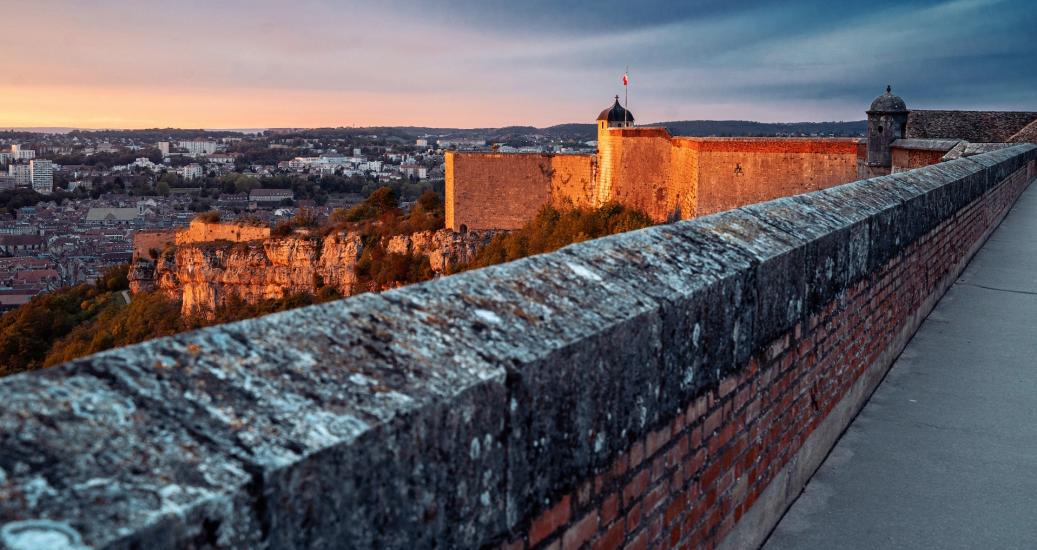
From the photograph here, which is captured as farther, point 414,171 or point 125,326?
point 414,171

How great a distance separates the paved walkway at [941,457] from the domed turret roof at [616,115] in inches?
1305

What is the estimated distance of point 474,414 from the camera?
156 centimetres

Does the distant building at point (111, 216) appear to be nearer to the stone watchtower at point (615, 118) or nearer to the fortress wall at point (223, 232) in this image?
the fortress wall at point (223, 232)

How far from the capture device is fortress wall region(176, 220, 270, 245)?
2197 inches

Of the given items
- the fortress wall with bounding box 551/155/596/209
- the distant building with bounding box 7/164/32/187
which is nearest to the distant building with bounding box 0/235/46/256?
the distant building with bounding box 7/164/32/187

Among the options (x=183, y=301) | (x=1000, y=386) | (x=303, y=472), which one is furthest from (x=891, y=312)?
(x=183, y=301)

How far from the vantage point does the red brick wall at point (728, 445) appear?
2.06m

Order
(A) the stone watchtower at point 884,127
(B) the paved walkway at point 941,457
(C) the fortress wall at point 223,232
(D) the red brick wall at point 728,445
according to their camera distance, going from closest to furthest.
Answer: (D) the red brick wall at point 728,445
(B) the paved walkway at point 941,457
(A) the stone watchtower at point 884,127
(C) the fortress wall at point 223,232

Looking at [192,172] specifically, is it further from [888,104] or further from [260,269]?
[888,104]

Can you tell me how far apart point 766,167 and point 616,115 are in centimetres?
1250

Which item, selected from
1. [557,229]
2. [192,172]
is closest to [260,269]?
[557,229]

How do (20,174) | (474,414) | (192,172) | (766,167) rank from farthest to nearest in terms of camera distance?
(20,174)
(192,172)
(766,167)
(474,414)

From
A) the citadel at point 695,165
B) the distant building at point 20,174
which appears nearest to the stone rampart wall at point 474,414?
the citadel at point 695,165

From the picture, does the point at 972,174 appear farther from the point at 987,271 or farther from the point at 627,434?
the point at 627,434
